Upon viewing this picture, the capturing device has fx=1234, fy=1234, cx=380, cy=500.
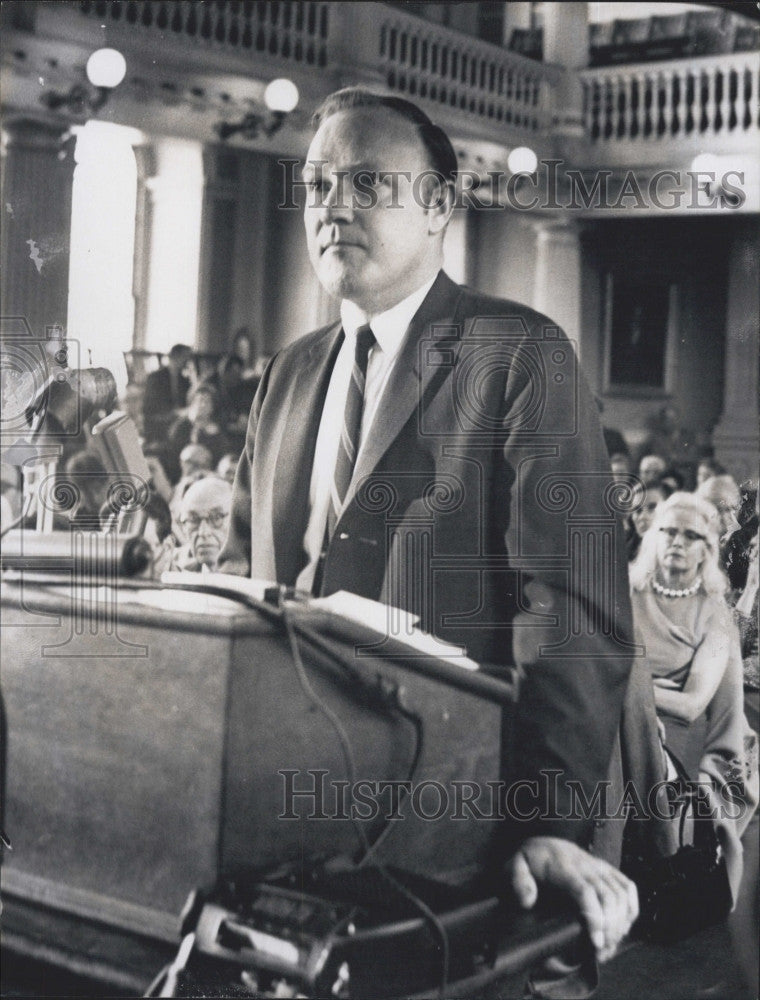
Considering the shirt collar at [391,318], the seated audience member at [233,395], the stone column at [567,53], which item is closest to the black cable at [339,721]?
the seated audience member at [233,395]

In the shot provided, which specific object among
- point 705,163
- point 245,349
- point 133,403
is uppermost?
point 705,163

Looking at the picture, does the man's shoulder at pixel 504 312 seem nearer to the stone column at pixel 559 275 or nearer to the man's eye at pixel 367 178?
the stone column at pixel 559 275

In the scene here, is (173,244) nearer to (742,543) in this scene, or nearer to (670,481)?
(670,481)

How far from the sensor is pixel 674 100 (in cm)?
258

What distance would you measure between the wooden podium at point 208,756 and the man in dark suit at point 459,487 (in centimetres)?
12

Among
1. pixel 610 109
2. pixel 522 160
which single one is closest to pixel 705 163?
pixel 610 109

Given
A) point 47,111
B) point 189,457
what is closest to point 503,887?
point 189,457

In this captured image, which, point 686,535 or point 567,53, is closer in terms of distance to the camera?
point 686,535

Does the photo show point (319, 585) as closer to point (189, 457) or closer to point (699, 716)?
point (189, 457)

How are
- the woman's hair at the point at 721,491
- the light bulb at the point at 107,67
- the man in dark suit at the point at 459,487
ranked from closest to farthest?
the man in dark suit at the point at 459,487, the woman's hair at the point at 721,491, the light bulb at the point at 107,67

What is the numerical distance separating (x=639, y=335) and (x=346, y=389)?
1.94ft

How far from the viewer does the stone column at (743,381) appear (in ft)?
8.13

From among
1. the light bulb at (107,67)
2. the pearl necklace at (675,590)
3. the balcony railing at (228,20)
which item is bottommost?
the pearl necklace at (675,590)

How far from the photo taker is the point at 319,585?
2.39m
